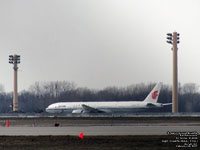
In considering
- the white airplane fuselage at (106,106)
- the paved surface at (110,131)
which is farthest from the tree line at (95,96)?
the paved surface at (110,131)

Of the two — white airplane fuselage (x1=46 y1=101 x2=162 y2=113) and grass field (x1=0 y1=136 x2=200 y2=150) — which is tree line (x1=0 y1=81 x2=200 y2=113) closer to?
white airplane fuselage (x1=46 y1=101 x2=162 y2=113)

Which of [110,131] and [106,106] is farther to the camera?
[106,106]

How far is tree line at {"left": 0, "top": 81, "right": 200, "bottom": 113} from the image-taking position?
13088cm

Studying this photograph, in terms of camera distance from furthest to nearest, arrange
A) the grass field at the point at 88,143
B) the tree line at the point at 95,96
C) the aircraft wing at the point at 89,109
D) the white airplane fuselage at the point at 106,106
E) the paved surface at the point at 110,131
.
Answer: the tree line at the point at 95,96
the aircraft wing at the point at 89,109
the white airplane fuselage at the point at 106,106
the paved surface at the point at 110,131
the grass field at the point at 88,143

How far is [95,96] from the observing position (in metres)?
140

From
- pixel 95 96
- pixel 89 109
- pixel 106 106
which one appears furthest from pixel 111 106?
pixel 95 96

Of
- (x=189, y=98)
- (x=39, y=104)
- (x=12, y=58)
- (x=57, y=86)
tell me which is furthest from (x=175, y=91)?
(x=57, y=86)

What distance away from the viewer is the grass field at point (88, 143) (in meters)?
30.3

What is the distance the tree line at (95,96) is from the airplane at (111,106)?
22.0m

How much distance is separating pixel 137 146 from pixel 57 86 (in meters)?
129

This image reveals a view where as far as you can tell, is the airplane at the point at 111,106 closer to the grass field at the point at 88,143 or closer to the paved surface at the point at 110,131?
the paved surface at the point at 110,131

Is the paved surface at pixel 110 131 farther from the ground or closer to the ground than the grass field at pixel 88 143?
closer to the ground

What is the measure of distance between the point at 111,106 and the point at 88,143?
6375 centimetres

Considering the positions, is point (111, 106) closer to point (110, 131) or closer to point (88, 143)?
point (110, 131)
